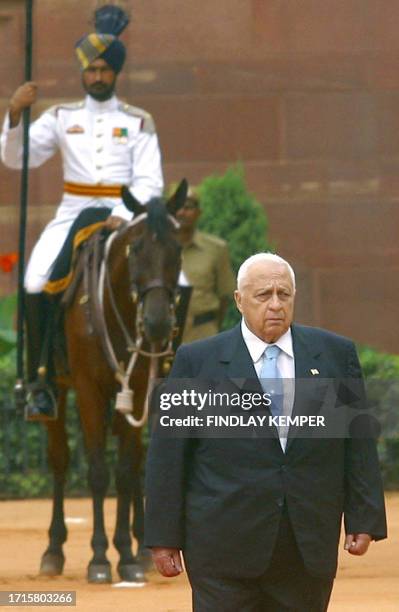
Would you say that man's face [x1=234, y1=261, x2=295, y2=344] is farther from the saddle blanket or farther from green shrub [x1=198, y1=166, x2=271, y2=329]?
green shrub [x1=198, y1=166, x2=271, y2=329]

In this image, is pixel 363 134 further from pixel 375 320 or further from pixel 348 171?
pixel 375 320

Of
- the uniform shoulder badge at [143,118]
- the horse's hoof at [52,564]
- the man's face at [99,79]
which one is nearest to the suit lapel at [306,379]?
the horse's hoof at [52,564]

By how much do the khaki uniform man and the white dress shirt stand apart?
815cm

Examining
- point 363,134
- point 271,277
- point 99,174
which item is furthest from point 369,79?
point 271,277

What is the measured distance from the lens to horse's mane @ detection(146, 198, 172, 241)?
10.9 metres

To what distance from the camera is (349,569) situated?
1145 centimetres

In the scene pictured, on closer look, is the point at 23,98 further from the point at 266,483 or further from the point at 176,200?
the point at 266,483

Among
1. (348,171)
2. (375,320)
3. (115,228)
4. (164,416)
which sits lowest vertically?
(375,320)

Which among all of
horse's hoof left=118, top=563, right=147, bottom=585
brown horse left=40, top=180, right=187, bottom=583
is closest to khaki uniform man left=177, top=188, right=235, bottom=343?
brown horse left=40, top=180, right=187, bottom=583

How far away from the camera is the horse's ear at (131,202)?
11148 mm

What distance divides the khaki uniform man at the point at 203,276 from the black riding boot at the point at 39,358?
8.65 feet

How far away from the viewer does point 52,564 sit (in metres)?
11.3

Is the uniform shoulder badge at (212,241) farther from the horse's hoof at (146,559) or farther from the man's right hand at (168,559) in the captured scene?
the man's right hand at (168,559)

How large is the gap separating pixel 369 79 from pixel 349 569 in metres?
7.68
